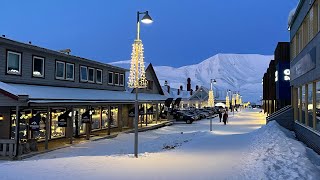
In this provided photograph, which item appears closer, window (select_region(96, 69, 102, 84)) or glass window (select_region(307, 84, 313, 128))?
glass window (select_region(307, 84, 313, 128))

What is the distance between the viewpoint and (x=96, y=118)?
3203 cm

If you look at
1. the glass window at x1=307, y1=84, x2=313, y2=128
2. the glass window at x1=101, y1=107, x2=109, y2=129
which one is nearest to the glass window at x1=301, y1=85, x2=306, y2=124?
the glass window at x1=307, y1=84, x2=313, y2=128

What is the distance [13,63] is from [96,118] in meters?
11.2

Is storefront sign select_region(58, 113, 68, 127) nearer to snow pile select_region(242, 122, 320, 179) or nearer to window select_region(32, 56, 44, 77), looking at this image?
window select_region(32, 56, 44, 77)

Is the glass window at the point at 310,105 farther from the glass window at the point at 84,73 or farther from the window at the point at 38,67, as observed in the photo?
the glass window at the point at 84,73

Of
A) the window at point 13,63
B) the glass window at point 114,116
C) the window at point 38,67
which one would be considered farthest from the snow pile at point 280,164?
the glass window at point 114,116

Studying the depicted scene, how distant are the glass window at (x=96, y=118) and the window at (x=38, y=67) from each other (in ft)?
24.8

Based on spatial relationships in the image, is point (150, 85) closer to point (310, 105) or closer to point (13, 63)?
point (13, 63)

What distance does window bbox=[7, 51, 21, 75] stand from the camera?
2169 centimetres

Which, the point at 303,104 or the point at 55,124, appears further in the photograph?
the point at 55,124

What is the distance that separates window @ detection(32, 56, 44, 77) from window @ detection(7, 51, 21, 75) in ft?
4.99

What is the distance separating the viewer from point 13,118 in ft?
71.7

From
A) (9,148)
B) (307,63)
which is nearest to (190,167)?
(307,63)

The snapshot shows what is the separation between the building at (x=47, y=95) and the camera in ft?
65.8
